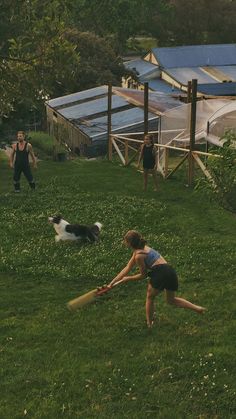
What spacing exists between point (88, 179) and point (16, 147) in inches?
181

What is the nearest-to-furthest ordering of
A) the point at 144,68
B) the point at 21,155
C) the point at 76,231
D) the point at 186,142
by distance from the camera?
the point at 76,231 → the point at 21,155 → the point at 186,142 → the point at 144,68

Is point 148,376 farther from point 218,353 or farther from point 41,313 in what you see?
point 41,313

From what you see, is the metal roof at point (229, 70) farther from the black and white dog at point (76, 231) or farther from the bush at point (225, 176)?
the bush at point (225, 176)

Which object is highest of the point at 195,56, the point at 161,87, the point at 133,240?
the point at 195,56

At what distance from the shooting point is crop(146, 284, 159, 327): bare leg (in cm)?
820

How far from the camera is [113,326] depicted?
8523 mm

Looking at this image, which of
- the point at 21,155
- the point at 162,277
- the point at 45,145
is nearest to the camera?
the point at 162,277

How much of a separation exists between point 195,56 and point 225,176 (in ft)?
166

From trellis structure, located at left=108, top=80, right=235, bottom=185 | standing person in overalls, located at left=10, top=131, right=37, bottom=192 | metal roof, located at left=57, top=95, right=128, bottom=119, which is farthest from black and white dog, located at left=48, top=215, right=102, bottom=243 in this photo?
metal roof, located at left=57, top=95, right=128, bottom=119

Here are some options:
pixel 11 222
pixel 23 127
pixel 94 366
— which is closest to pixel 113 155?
pixel 23 127

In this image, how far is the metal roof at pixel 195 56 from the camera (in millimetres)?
55688

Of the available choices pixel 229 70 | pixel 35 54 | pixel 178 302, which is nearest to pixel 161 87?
pixel 229 70

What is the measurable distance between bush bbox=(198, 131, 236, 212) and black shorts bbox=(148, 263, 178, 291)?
56.5 inches

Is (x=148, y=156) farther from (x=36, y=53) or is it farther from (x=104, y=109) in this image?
(x=104, y=109)
